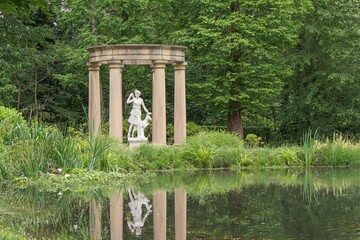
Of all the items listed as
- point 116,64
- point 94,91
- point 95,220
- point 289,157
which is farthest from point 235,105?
point 95,220

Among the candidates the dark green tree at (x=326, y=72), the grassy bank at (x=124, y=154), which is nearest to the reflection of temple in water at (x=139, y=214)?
the grassy bank at (x=124, y=154)

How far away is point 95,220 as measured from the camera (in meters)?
11.2

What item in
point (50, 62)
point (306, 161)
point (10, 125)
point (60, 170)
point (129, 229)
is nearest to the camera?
point (129, 229)

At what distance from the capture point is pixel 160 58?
27516 millimetres

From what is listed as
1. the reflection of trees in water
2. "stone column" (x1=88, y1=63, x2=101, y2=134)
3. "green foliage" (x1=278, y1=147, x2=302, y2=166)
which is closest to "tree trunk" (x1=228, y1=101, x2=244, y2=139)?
"stone column" (x1=88, y1=63, x2=101, y2=134)

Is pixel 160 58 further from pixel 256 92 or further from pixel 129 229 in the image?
Answer: pixel 129 229

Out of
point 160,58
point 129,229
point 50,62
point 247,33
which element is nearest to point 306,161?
point 160,58

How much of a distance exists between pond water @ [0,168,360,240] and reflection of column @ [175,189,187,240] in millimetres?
14

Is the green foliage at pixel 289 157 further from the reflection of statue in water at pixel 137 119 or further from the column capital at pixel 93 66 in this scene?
the column capital at pixel 93 66

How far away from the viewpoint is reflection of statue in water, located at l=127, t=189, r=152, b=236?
1054cm

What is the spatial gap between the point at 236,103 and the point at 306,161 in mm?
8865

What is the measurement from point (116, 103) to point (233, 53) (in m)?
8.41

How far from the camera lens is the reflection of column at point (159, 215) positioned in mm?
9828

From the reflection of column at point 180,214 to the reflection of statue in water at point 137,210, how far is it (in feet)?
1.78
